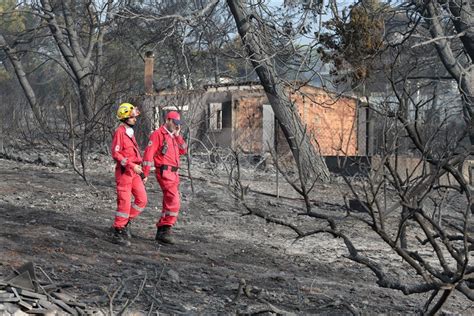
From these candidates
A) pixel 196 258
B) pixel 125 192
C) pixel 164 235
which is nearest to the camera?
pixel 196 258

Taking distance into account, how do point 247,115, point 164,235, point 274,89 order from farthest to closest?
point 247,115 → point 274,89 → point 164,235

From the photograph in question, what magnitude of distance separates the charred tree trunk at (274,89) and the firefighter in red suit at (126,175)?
500 centimetres

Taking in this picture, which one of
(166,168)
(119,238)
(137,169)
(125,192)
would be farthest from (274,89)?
(119,238)

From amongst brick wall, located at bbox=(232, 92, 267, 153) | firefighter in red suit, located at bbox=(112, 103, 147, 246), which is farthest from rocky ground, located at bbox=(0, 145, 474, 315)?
brick wall, located at bbox=(232, 92, 267, 153)

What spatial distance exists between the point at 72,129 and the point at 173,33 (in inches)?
97.9

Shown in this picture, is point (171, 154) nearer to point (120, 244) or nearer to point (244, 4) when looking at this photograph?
point (120, 244)

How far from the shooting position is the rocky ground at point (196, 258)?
627cm

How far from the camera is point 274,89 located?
47.5 ft

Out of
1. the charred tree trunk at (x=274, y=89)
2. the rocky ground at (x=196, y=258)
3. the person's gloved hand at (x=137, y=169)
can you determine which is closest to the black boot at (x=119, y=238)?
the rocky ground at (x=196, y=258)

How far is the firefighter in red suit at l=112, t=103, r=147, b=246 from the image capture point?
8.37 m

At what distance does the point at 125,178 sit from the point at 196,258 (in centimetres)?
121

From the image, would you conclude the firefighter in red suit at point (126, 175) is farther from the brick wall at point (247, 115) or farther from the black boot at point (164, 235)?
the brick wall at point (247, 115)

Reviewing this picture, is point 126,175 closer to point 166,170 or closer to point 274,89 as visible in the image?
point 166,170

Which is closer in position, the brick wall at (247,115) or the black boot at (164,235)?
the black boot at (164,235)
